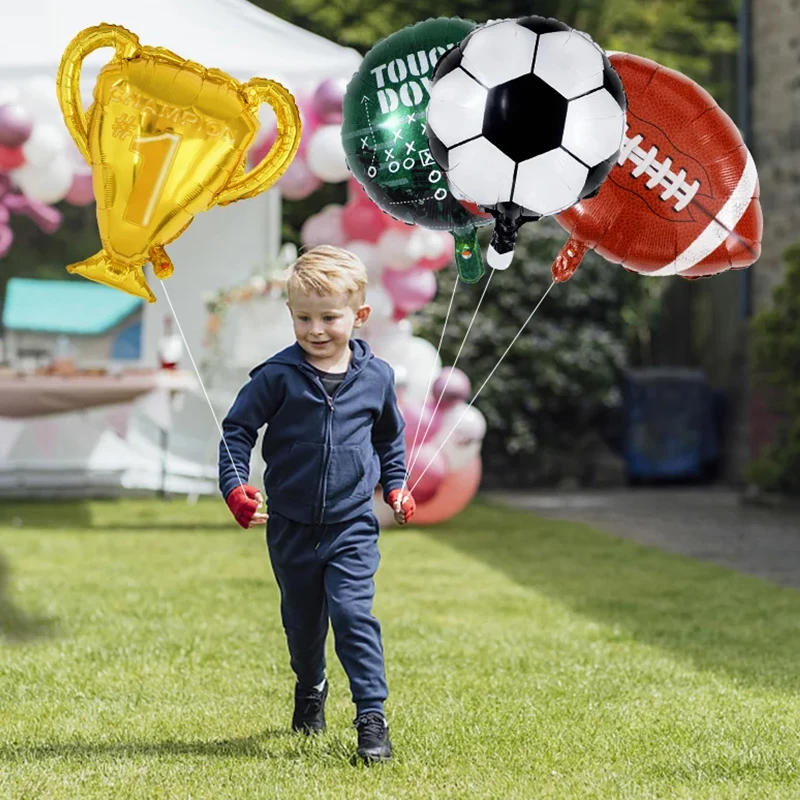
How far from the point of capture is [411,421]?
7.73 m

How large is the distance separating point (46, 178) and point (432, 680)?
469cm

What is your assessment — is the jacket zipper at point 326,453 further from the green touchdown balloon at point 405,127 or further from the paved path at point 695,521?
the paved path at point 695,521

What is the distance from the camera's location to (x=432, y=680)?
4105mm

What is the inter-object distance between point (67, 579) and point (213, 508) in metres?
3.32

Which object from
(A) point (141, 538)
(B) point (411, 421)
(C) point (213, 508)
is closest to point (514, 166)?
(B) point (411, 421)

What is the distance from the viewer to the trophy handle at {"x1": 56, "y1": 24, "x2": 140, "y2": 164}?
10.9 feet

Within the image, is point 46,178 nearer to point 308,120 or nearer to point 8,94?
point 8,94

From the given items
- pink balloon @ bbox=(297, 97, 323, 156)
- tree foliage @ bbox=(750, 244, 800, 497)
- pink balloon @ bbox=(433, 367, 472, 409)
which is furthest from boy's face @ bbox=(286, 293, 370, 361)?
tree foliage @ bbox=(750, 244, 800, 497)

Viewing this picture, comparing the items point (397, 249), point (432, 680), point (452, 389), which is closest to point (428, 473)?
point (452, 389)

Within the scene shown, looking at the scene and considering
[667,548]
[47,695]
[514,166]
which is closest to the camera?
[514,166]

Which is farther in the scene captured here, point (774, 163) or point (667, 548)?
point (774, 163)

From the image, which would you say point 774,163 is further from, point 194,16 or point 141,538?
point 141,538

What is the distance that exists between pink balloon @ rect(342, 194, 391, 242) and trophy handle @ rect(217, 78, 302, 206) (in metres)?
4.42

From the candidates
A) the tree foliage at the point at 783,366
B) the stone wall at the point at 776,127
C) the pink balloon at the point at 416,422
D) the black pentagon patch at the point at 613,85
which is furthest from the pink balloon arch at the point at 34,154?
the stone wall at the point at 776,127
